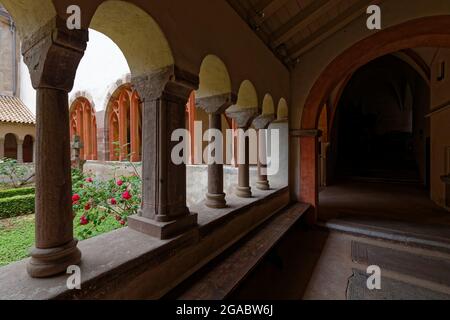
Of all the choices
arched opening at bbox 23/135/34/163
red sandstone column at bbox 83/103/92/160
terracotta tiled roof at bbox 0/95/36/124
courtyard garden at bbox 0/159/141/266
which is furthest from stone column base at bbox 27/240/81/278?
arched opening at bbox 23/135/34/163

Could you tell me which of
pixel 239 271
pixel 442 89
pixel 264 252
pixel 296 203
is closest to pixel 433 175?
pixel 442 89

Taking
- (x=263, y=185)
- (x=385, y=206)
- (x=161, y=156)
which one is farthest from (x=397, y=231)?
(x=161, y=156)

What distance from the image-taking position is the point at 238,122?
3.67 m

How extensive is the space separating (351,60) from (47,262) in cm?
512

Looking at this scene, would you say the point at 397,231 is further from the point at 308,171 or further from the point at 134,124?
the point at 134,124

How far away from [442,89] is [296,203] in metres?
4.87

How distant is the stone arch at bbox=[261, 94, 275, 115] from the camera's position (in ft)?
13.3

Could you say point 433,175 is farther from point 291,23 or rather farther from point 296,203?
point 291,23

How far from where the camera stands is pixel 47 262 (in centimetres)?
132

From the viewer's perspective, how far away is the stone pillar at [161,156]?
6.36ft

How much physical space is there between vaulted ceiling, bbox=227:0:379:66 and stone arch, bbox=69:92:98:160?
602cm

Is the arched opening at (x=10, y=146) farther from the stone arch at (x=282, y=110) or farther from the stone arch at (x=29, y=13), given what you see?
the stone arch at (x=29, y=13)

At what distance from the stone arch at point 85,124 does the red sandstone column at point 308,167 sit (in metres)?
6.29

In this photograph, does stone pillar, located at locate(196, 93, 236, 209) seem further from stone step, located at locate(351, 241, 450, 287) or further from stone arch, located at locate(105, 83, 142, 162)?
stone arch, located at locate(105, 83, 142, 162)
